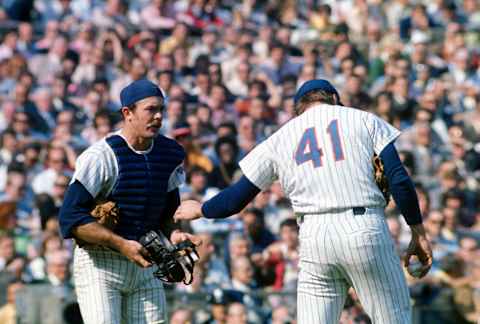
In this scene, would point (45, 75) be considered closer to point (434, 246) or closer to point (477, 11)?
point (434, 246)

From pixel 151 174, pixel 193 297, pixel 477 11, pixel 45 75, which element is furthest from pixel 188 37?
pixel 151 174

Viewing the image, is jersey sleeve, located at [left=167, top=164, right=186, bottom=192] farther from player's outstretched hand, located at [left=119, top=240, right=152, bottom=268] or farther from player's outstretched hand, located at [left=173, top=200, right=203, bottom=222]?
player's outstretched hand, located at [left=119, top=240, right=152, bottom=268]

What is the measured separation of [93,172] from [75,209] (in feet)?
0.83

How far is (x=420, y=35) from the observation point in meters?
17.2

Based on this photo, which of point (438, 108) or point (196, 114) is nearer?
point (196, 114)

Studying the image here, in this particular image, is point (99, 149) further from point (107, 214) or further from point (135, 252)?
point (135, 252)

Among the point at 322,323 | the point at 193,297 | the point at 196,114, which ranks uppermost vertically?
the point at 196,114

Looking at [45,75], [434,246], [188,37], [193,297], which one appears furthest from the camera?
[188,37]

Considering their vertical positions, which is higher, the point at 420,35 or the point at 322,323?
the point at 420,35

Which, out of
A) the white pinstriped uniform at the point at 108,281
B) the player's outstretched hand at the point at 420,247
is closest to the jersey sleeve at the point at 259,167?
the white pinstriped uniform at the point at 108,281

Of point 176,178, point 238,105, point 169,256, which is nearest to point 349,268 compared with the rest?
Result: point 169,256

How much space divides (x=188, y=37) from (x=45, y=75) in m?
2.33

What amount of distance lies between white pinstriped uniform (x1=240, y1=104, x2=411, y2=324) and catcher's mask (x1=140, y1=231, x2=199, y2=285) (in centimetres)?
71

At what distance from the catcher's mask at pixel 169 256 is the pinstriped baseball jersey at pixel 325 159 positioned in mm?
695
